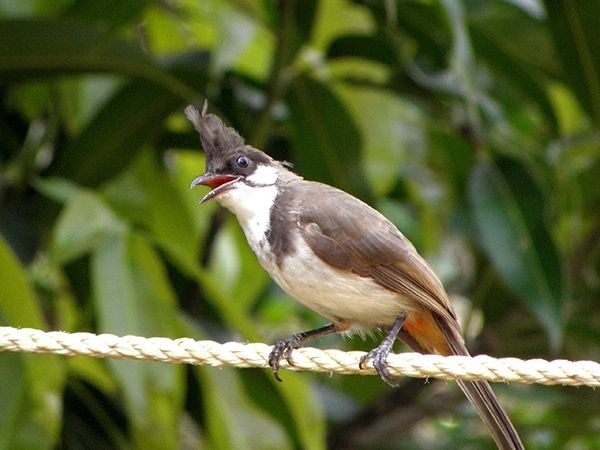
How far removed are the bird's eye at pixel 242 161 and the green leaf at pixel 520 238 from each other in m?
1.23

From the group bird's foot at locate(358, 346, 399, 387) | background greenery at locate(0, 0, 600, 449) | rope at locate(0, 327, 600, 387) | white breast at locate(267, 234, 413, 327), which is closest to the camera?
rope at locate(0, 327, 600, 387)

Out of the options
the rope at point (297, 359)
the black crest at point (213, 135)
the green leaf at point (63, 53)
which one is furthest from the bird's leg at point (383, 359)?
the green leaf at point (63, 53)

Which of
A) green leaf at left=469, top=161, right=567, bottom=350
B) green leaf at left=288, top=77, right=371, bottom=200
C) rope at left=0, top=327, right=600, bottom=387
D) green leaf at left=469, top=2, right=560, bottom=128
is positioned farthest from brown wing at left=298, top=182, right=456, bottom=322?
green leaf at left=469, top=2, right=560, bottom=128

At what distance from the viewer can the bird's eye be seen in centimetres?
269

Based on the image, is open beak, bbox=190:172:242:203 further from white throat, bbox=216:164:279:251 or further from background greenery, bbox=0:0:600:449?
background greenery, bbox=0:0:600:449

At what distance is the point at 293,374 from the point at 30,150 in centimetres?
134

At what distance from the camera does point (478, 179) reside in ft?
12.6

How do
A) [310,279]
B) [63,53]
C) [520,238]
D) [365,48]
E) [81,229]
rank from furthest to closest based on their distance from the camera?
1. [365,48]
2. [520,238]
3. [63,53]
4. [81,229]
5. [310,279]

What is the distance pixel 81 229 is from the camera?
10.3 ft

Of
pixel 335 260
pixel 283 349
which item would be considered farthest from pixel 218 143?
pixel 283 349

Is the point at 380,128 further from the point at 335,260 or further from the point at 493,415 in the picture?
the point at 493,415

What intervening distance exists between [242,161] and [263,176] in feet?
0.23

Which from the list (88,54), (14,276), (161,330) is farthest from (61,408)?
(88,54)

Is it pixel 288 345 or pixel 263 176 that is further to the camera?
pixel 263 176
